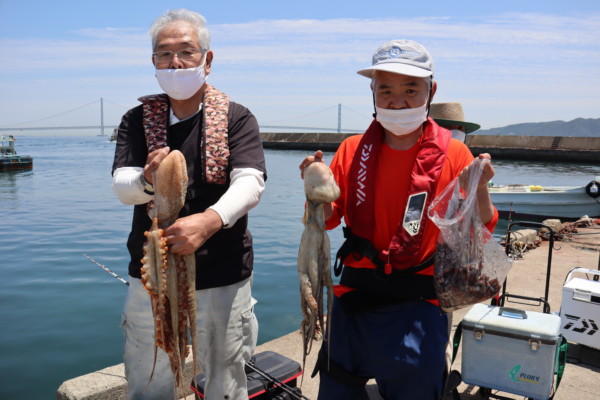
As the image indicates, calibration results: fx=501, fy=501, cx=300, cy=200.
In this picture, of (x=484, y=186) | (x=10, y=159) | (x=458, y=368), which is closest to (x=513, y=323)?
(x=458, y=368)

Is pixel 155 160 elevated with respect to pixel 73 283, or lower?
elevated

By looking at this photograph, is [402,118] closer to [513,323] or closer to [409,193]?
[409,193]

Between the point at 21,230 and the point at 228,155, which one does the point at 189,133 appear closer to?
the point at 228,155

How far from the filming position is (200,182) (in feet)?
9.00

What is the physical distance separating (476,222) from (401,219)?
0.42 m

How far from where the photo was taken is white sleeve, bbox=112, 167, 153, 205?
251 cm

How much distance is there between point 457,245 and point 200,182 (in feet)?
4.61

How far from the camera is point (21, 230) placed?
63.1 feet

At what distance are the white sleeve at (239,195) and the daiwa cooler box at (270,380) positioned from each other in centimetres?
155

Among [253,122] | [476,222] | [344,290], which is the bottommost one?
[344,290]

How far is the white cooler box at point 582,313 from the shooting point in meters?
4.82

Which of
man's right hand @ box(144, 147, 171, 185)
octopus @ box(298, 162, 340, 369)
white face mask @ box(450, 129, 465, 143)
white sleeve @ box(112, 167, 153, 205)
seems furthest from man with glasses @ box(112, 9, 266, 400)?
white face mask @ box(450, 129, 465, 143)

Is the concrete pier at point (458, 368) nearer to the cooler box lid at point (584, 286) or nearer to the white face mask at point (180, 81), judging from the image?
the cooler box lid at point (584, 286)

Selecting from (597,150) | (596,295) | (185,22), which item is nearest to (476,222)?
(185,22)
